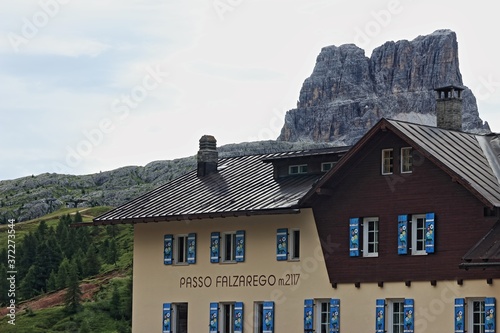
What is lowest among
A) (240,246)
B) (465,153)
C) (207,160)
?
(240,246)

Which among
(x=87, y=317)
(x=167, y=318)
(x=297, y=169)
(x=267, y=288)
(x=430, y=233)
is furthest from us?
(x=87, y=317)

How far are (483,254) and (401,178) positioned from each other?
227 inches

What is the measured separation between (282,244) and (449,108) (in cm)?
937

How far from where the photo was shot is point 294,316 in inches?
1927

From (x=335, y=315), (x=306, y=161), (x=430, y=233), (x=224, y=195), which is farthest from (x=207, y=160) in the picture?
(x=430, y=233)

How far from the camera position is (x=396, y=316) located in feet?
149

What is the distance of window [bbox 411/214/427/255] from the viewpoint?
4481 cm

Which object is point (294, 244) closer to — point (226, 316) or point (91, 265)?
point (226, 316)

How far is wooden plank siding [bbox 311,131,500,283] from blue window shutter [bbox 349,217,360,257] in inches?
9.7

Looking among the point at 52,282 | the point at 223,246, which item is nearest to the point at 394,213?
the point at 223,246

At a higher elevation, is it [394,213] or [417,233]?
[394,213]

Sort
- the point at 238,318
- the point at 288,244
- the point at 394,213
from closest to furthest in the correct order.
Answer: the point at 394,213, the point at 288,244, the point at 238,318

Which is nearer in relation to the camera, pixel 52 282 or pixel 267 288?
pixel 267 288

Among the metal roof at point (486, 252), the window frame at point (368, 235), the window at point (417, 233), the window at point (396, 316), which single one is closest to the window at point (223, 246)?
the window frame at point (368, 235)
